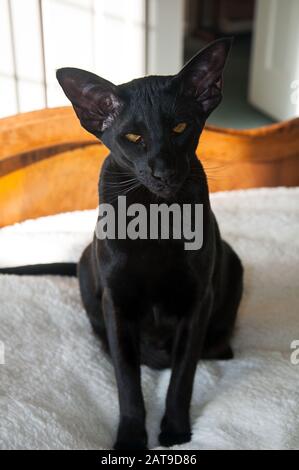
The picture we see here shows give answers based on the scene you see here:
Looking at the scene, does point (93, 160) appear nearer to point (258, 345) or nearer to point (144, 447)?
point (258, 345)

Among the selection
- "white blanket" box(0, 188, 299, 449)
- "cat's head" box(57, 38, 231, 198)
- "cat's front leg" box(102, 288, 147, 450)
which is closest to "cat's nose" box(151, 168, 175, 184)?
"cat's head" box(57, 38, 231, 198)


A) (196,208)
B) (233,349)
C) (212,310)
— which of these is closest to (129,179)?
(196,208)

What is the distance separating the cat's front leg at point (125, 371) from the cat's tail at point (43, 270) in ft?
1.05

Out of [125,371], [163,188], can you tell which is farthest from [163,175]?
[125,371]

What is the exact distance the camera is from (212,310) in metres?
1.10

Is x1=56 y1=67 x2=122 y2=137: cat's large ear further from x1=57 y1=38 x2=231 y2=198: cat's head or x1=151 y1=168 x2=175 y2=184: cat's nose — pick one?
x1=151 y1=168 x2=175 y2=184: cat's nose

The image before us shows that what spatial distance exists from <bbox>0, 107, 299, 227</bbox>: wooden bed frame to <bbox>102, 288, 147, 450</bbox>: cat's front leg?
46 cm

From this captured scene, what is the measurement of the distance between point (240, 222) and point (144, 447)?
697mm

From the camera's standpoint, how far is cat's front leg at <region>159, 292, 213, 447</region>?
0.98m

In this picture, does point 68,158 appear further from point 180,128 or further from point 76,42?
point 180,128

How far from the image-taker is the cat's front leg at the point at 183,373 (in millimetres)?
981

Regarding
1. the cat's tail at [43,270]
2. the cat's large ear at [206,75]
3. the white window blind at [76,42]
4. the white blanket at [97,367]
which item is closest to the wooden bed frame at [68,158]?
the white blanket at [97,367]

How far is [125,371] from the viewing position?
0.98m

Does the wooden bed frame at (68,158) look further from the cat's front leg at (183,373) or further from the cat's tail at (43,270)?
the cat's front leg at (183,373)
